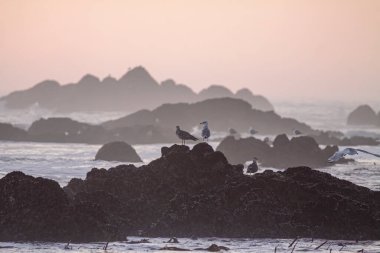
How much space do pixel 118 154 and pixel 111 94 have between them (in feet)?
318

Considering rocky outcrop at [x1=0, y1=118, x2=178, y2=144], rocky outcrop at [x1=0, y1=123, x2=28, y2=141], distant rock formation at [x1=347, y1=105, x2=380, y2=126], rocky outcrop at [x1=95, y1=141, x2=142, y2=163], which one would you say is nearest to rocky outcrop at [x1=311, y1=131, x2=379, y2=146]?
rocky outcrop at [x1=0, y1=118, x2=178, y2=144]

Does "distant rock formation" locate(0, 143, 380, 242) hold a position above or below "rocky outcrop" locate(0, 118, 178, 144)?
below

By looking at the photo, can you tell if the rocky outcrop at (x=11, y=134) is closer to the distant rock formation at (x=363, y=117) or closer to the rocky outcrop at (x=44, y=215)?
the rocky outcrop at (x=44, y=215)

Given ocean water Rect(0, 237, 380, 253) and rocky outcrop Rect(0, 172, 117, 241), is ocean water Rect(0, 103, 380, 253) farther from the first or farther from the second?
Result: rocky outcrop Rect(0, 172, 117, 241)

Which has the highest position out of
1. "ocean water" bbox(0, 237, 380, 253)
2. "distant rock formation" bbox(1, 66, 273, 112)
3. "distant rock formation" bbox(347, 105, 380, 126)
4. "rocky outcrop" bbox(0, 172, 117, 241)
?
"distant rock formation" bbox(1, 66, 273, 112)

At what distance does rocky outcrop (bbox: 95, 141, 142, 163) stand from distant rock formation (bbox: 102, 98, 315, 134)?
116 ft

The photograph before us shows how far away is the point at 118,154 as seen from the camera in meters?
51.2

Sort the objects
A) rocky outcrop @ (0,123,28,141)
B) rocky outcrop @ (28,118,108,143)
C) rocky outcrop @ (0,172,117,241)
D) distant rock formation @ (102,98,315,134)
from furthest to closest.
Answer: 1. distant rock formation @ (102,98,315,134)
2. rocky outcrop @ (0,123,28,141)
3. rocky outcrop @ (28,118,108,143)
4. rocky outcrop @ (0,172,117,241)

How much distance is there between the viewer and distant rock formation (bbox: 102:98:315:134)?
293 ft

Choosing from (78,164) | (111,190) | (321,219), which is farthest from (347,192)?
(78,164)

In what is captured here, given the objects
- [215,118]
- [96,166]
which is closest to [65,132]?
[215,118]

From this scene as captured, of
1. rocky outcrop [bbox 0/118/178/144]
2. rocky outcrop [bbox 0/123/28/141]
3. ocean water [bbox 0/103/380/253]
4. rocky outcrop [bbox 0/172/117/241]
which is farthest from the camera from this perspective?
rocky outcrop [bbox 0/123/28/141]

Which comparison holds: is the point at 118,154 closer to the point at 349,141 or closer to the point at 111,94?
the point at 349,141

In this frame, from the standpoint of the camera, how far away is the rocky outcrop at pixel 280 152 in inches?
2014
